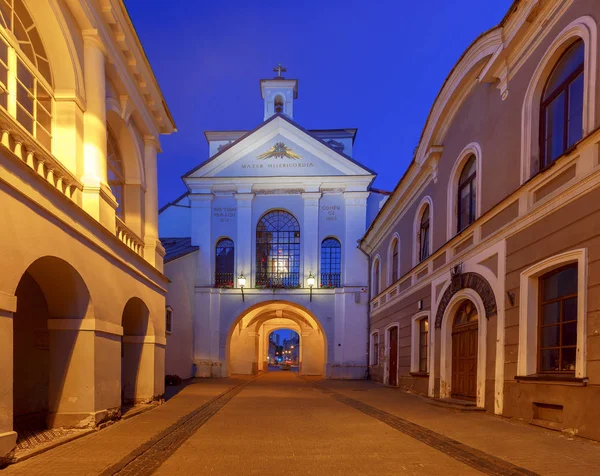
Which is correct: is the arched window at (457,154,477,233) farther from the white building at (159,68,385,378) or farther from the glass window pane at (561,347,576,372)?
the white building at (159,68,385,378)

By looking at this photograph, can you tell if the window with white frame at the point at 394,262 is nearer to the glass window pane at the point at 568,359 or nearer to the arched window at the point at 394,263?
the arched window at the point at 394,263

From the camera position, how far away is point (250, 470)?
543 cm

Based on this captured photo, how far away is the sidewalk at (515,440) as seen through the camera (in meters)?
5.44

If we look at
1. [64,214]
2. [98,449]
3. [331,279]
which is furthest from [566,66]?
[331,279]

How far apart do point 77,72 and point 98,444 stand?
595 centimetres

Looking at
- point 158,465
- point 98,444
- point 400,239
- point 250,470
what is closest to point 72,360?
point 98,444

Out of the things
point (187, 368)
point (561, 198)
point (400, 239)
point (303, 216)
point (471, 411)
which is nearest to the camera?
point (561, 198)

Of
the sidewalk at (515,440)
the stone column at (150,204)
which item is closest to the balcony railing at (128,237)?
the stone column at (150,204)

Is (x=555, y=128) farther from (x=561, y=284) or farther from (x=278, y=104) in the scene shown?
(x=278, y=104)

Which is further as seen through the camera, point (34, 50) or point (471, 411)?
point (471, 411)

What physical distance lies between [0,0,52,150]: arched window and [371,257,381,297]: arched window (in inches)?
616

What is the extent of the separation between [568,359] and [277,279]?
17.1 m

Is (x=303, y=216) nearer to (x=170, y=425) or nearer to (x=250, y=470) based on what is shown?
(x=170, y=425)

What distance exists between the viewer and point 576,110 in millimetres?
7660
